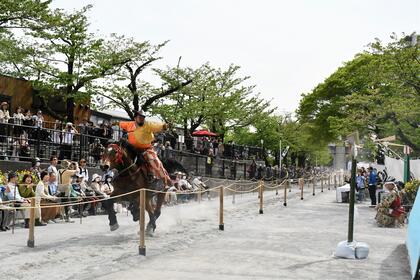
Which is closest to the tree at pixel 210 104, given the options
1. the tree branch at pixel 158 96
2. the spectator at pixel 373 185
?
the tree branch at pixel 158 96

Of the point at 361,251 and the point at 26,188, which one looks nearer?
the point at 361,251

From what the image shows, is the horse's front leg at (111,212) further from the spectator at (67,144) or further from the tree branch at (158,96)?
the tree branch at (158,96)

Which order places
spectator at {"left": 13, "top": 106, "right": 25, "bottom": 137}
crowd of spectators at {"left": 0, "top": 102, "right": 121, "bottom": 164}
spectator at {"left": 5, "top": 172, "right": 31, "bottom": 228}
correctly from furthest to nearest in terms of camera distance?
spectator at {"left": 13, "top": 106, "right": 25, "bottom": 137} → crowd of spectators at {"left": 0, "top": 102, "right": 121, "bottom": 164} → spectator at {"left": 5, "top": 172, "right": 31, "bottom": 228}

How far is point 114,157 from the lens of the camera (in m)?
11.8

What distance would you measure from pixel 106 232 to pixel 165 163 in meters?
3.14

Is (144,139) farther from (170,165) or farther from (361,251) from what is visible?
(361,251)

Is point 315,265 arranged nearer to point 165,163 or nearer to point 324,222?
point 165,163

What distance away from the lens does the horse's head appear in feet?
38.6

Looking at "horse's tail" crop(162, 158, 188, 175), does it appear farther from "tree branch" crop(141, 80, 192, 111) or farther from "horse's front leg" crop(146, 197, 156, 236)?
"tree branch" crop(141, 80, 192, 111)

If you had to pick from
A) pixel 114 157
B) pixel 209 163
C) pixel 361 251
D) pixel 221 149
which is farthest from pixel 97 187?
pixel 221 149

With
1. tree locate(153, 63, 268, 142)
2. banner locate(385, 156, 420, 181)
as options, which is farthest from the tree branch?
banner locate(385, 156, 420, 181)

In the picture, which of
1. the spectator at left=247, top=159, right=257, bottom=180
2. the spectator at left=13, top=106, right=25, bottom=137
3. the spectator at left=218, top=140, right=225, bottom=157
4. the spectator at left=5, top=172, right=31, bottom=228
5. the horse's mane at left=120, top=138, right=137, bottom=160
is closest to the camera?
the horse's mane at left=120, top=138, right=137, bottom=160

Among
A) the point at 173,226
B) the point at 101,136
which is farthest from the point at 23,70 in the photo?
the point at 173,226

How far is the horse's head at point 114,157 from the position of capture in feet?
38.6
